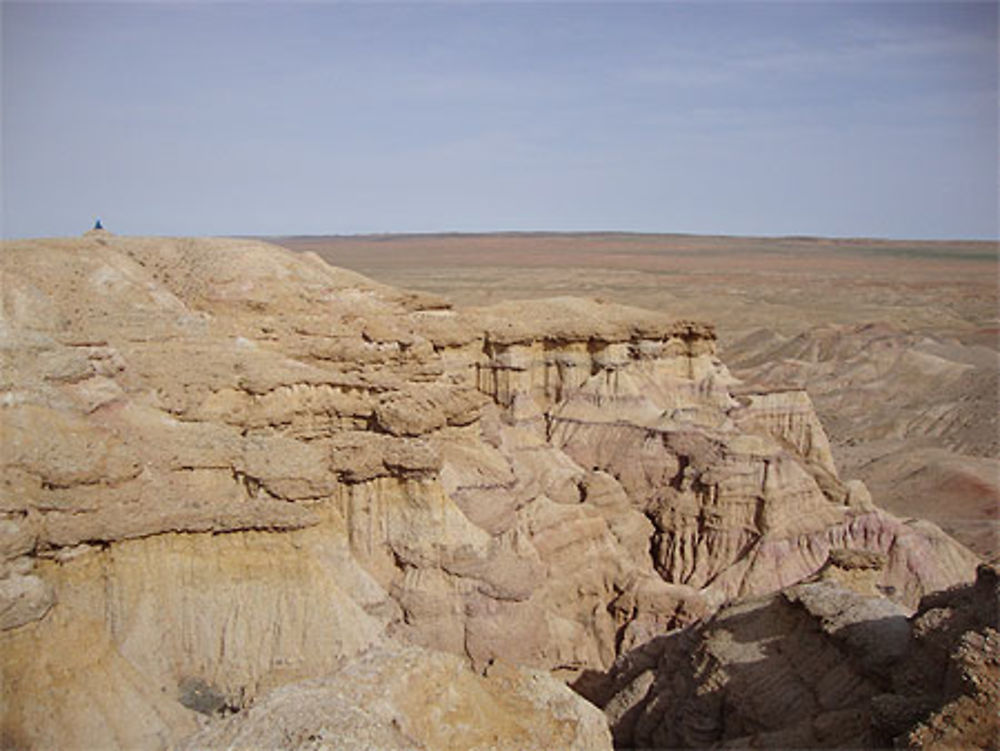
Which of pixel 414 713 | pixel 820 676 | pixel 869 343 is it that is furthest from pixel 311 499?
pixel 869 343

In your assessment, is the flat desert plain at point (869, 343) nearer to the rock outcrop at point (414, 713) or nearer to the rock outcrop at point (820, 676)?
the rock outcrop at point (820, 676)

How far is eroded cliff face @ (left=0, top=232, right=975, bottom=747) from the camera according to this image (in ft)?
40.7

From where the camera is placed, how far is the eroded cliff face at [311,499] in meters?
12.4

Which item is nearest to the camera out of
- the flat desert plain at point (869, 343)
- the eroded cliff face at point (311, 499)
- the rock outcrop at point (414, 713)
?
the rock outcrop at point (414, 713)

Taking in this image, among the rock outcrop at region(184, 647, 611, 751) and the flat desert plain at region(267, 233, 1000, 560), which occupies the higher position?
the rock outcrop at region(184, 647, 611, 751)

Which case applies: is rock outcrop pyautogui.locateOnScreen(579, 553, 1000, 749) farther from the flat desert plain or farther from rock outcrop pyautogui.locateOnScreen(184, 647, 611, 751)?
the flat desert plain

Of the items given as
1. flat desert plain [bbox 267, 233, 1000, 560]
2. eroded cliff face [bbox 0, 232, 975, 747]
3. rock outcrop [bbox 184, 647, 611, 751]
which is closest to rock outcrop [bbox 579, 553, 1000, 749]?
eroded cliff face [bbox 0, 232, 975, 747]

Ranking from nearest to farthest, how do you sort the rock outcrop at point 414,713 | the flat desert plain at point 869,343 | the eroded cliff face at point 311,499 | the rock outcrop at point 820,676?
the rock outcrop at point 414,713 < the rock outcrop at point 820,676 < the eroded cliff face at point 311,499 < the flat desert plain at point 869,343

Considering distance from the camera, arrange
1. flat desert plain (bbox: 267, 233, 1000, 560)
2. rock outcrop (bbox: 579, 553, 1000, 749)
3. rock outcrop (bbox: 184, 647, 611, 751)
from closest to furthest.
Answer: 1. rock outcrop (bbox: 184, 647, 611, 751)
2. rock outcrop (bbox: 579, 553, 1000, 749)
3. flat desert plain (bbox: 267, 233, 1000, 560)

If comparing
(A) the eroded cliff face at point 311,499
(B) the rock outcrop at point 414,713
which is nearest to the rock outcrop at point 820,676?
(A) the eroded cliff face at point 311,499

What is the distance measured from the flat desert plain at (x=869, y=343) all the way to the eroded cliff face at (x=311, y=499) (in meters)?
7.70

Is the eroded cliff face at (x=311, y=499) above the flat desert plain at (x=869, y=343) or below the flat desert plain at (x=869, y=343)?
above

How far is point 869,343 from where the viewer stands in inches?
2409

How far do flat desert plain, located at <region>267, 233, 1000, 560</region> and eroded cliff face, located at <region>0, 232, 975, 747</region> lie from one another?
7702mm
